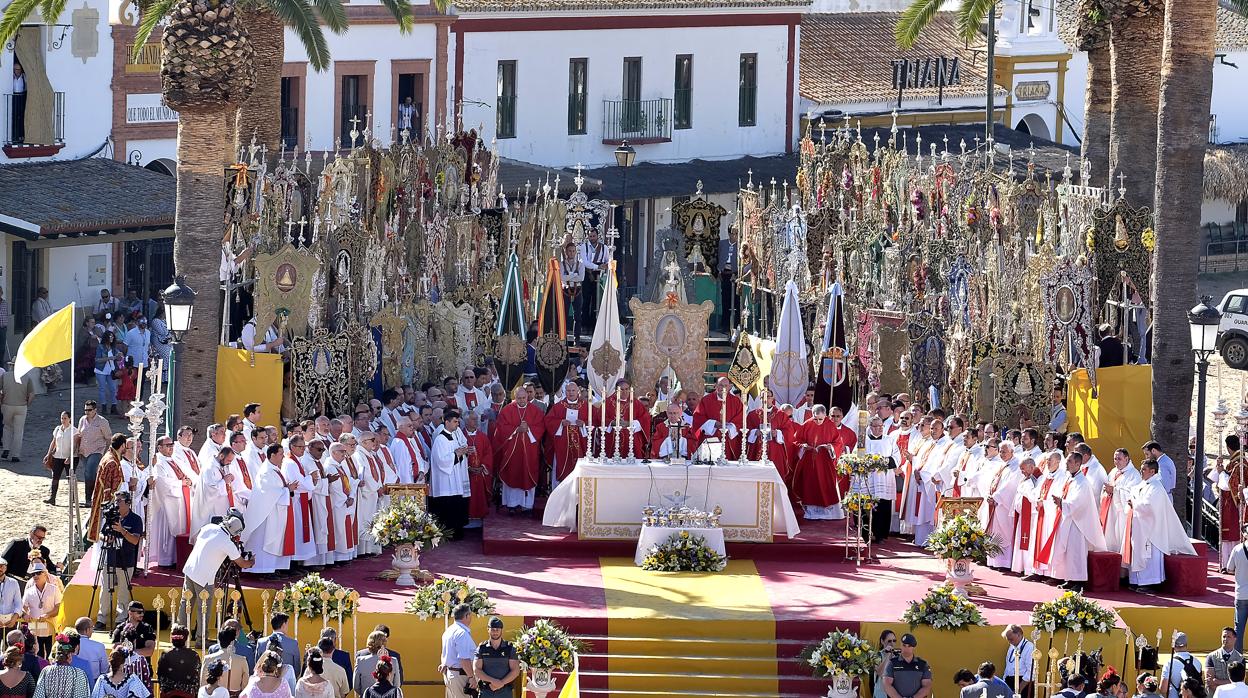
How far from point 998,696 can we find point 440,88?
28087 mm

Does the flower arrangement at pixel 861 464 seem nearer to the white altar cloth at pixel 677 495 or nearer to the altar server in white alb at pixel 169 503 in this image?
the white altar cloth at pixel 677 495

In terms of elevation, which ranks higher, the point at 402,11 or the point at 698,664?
the point at 402,11

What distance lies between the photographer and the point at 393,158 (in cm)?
3300

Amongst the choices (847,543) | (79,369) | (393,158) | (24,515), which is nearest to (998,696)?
(847,543)

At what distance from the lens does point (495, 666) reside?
2103cm

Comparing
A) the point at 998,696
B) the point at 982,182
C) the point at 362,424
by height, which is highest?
the point at 982,182

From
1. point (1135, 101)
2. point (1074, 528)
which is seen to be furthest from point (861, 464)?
point (1135, 101)

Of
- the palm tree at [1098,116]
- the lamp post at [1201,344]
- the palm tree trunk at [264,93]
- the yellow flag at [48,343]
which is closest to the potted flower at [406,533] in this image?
the yellow flag at [48,343]

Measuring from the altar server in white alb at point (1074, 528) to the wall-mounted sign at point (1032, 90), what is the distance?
31.6 metres

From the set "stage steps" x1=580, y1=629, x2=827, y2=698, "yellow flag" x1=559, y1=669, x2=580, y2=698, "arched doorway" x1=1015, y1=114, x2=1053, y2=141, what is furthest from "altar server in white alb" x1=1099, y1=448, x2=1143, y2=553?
"arched doorway" x1=1015, y1=114, x2=1053, y2=141

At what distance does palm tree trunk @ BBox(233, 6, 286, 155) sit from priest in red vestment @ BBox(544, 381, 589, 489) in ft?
21.6

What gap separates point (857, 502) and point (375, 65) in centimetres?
2181

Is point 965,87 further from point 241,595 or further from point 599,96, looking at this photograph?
point 241,595

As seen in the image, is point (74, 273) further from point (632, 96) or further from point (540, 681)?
point (540, 681)
